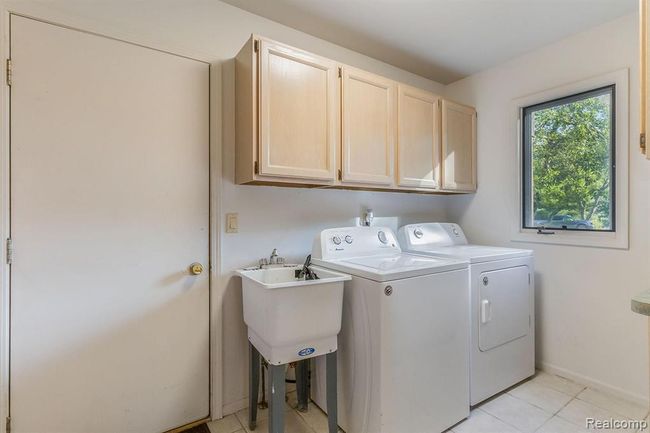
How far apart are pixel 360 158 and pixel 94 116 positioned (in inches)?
57.4

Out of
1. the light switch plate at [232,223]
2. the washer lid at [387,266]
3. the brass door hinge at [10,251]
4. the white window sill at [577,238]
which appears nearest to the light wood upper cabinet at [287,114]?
the light switch plate at [232,223]

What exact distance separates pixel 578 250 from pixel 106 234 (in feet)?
9.74

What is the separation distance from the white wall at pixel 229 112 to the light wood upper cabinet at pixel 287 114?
0.12m

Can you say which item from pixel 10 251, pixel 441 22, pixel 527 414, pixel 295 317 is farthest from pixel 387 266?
pixel 10 251

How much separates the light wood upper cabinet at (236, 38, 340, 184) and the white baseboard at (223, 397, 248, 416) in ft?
4.44

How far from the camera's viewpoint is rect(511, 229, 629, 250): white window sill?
6.59 feet

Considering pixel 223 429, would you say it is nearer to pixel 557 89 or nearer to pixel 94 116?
pixel 94 116

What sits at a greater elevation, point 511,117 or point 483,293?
point 511,117

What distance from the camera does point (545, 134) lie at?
7.93 ft

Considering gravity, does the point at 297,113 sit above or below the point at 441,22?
below

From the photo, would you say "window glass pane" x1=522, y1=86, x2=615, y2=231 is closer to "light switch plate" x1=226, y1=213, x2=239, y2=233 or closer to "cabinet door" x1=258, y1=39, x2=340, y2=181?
"cabinet door" x1=258, y1=39, x2=340, y2=181

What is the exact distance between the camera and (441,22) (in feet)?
6.71

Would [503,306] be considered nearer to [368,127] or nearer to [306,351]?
[306,351]

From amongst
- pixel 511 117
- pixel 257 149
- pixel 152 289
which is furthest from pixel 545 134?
pixel 152 289
